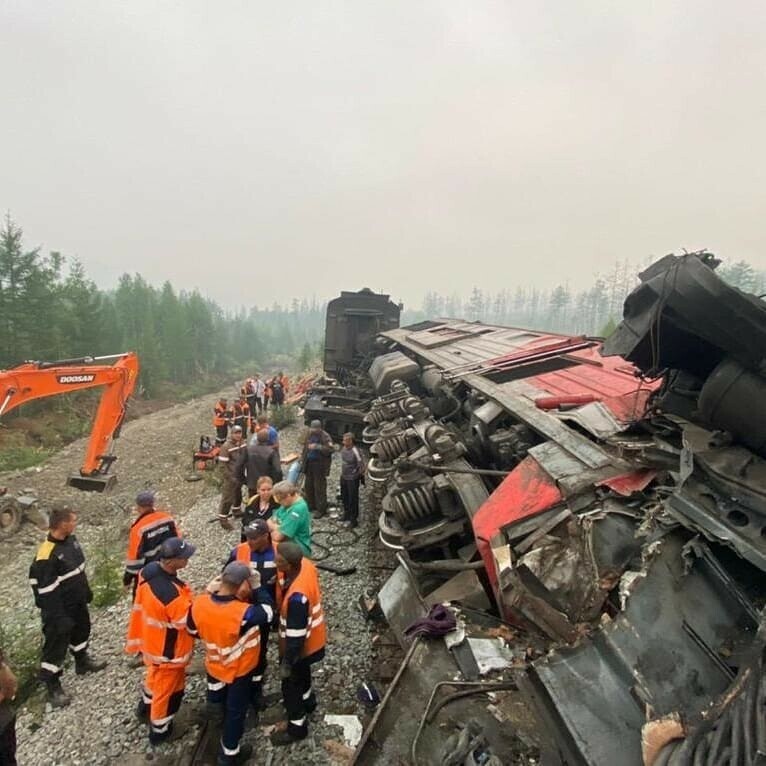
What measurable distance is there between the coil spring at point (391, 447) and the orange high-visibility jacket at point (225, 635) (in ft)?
11.6

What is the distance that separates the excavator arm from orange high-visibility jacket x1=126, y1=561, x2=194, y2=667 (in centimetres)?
726

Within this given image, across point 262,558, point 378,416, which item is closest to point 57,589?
point 262,558

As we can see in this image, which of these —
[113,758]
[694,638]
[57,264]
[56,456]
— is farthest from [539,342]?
[57,264]

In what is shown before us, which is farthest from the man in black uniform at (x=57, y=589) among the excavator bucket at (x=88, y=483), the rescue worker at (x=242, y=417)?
the rescue worker at (x=242, y=417)

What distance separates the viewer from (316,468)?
9.14m

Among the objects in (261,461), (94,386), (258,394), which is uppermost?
(94,386)

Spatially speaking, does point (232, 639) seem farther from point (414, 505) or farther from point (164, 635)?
point (414, 505)

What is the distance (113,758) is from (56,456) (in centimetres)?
1813

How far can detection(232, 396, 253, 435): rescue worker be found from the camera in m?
16.0

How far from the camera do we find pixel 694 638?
2.33 m

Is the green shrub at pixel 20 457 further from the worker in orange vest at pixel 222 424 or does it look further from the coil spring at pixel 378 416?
the coil spring at pixel 378 416

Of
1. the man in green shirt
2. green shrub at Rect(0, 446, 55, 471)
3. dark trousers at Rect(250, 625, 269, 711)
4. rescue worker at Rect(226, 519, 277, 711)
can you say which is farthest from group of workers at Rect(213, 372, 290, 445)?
dark trousers at Rect(250, 625, 269, 711)

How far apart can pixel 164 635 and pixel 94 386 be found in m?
8.42

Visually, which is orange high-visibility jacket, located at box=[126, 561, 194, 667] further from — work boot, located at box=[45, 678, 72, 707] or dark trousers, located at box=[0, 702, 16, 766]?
work boot, located at box=[45, 678, 72, 707]
